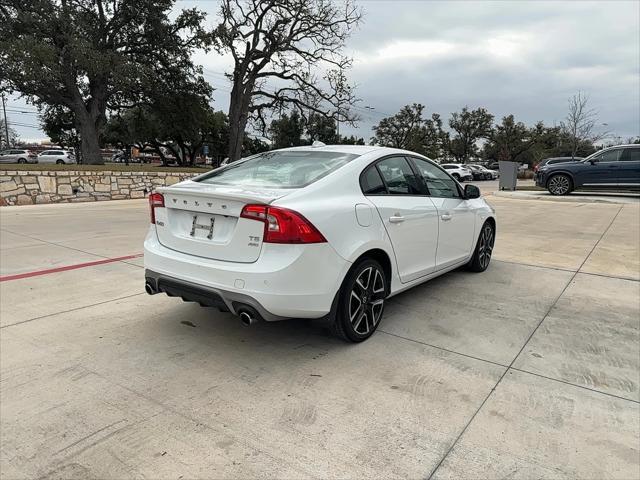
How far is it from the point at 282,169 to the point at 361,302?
1.28 metres

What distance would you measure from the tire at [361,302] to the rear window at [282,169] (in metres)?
0.80

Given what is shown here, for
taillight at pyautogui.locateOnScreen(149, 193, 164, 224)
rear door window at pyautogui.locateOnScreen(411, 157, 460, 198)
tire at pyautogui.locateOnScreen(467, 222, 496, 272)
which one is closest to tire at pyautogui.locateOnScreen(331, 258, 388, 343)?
rear door window at pyautogui.locateOnScreen(411, 157, 460, 198)

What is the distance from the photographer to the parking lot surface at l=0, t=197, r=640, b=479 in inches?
91.2

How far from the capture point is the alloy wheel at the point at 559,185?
60.7ft

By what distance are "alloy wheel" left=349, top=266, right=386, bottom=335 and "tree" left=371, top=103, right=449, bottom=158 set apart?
212ft

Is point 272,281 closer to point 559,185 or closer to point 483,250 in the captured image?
point 483,250

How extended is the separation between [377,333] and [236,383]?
1361mm

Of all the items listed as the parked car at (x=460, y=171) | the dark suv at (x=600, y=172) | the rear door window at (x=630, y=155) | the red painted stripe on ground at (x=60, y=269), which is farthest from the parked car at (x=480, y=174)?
the red painted stripe on ground at (x=60, y=269)

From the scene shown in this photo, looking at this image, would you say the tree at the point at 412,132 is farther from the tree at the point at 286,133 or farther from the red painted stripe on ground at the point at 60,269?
the red painted stripe on ground at the point at 60,269

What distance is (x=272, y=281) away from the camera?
3.00 metres

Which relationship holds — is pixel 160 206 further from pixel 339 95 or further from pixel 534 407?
pixel 339 95

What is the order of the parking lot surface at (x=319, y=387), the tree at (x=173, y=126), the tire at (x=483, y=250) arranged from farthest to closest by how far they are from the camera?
the tree at (x=173, y=126) < the tire at (x=483, y=250) < the parking lot surface at (x=319, y=387)

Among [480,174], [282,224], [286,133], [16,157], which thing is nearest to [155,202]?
[282,224]

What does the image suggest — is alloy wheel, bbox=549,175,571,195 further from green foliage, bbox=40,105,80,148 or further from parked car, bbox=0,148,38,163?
parked car, bbox=0,148,38,163
